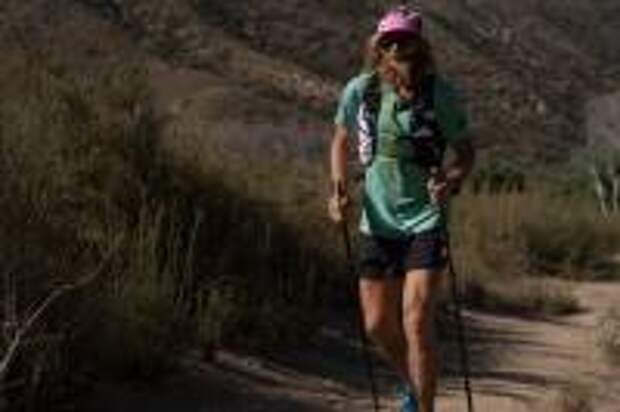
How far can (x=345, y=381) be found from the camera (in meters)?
11.4

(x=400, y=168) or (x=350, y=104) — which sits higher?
(x=350, y=104)

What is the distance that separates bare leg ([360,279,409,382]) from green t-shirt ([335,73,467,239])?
0.25 meters

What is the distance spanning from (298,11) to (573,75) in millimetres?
12058

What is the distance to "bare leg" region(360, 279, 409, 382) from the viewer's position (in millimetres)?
8539

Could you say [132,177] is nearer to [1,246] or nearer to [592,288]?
[1,246]

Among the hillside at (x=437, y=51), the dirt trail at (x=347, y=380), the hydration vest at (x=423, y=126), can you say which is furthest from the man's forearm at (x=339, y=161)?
the hillside at (x=437, y=51)

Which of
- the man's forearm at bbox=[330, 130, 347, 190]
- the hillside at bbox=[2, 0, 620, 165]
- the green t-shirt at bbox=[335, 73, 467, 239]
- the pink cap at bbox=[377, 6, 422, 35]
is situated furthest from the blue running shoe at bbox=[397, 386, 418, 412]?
the hillside at bbox=[2, 0, 620, 165]

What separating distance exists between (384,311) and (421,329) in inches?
13.7

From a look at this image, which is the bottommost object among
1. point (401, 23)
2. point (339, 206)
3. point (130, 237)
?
point (130, 237)

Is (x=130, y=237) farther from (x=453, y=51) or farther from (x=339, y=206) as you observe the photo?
(x=453, y=51)

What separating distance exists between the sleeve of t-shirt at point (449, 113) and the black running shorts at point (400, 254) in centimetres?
46

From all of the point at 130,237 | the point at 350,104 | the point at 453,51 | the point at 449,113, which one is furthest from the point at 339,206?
the point at 453,51

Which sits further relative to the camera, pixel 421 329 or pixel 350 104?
pixel 350 104

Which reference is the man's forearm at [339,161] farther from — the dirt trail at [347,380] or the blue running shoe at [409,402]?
the dirt trail at [347,380]
